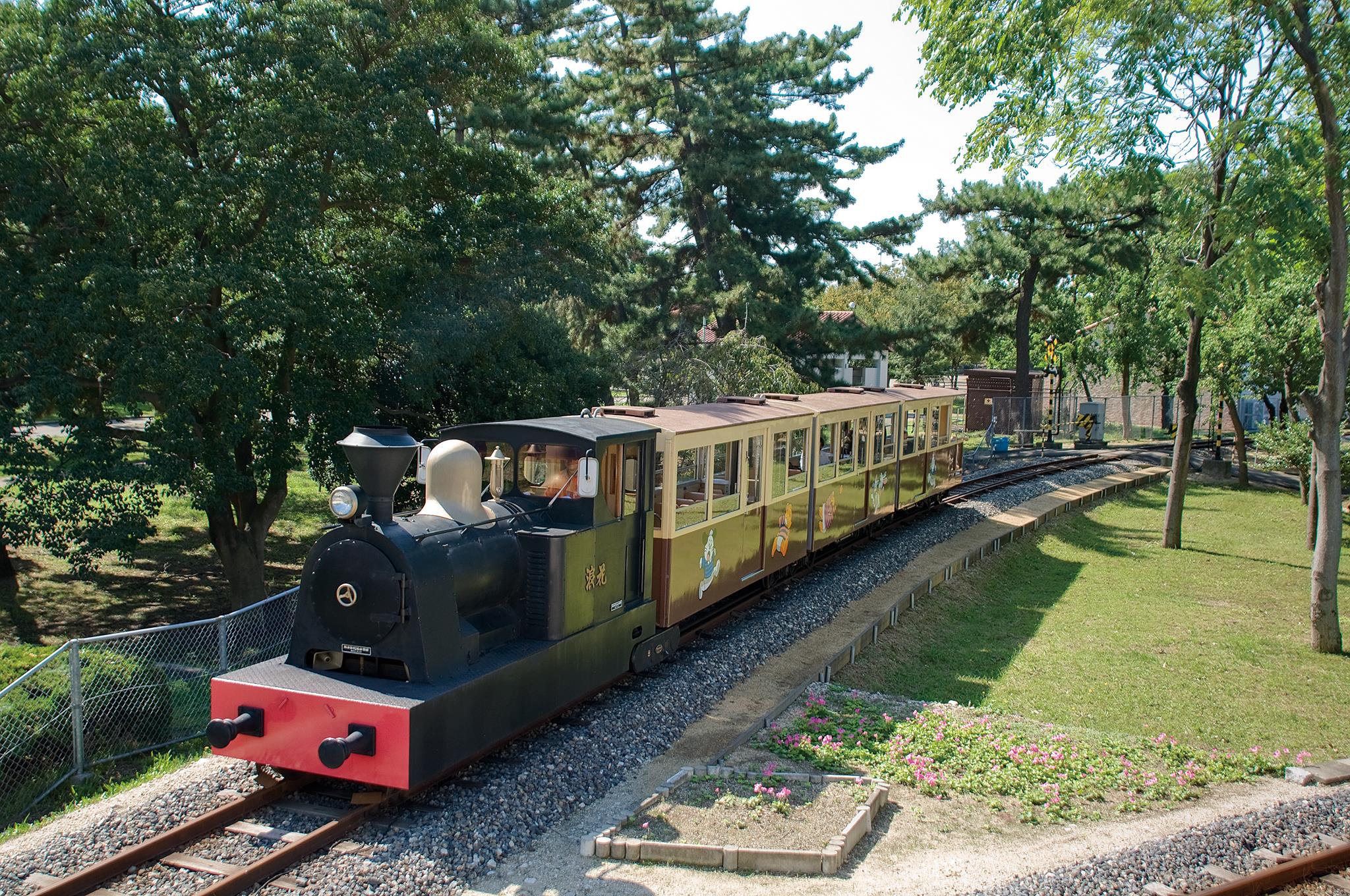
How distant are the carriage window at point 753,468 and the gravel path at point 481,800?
1.77m

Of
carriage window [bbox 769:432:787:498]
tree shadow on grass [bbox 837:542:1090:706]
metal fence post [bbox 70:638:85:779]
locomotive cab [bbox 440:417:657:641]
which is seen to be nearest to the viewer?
metal fence post [bbox 70:638:85:779]

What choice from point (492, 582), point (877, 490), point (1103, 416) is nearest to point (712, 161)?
point (877, 490)

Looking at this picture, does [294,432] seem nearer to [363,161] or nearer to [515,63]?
[363,161]

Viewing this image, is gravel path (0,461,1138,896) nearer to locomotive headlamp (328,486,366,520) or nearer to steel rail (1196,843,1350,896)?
locomotive headlamp (328,486,366,520)

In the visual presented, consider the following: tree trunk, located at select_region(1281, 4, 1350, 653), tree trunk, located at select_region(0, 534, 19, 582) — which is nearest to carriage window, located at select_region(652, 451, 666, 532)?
tree trunk, located at select_region(1281, 4, 1350, 653)

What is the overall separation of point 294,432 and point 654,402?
9.37 metres

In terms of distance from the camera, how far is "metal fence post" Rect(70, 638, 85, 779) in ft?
23.9

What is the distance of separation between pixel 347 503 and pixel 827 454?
28.7 ft

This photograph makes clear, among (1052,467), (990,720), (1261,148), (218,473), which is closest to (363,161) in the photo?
(218,473)

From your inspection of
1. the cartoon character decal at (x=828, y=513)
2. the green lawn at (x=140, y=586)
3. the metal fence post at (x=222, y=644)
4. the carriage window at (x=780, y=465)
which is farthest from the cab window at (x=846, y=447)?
the green lawn at (x=140, y=586)

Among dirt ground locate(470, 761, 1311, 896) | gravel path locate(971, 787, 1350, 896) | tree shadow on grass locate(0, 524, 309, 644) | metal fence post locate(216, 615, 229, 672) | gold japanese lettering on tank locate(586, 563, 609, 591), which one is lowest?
tree shadow on grass locate(0, 524, 309, 644)

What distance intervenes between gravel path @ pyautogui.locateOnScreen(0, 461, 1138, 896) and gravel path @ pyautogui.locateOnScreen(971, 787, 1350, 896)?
9.81 ft

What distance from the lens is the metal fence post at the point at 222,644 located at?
8.62 metres

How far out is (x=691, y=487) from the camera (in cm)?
1004
